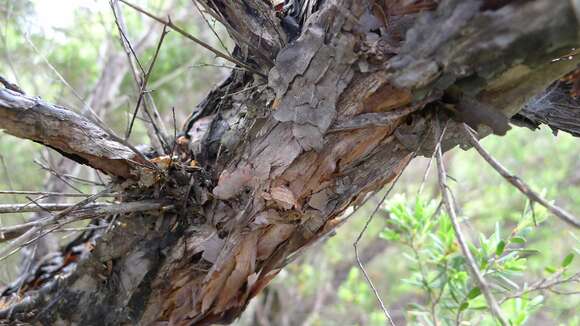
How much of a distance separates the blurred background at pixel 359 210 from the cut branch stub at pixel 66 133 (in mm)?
125

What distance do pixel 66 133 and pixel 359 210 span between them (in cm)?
363

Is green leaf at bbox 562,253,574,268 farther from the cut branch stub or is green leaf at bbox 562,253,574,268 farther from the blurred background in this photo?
the cut branch stub

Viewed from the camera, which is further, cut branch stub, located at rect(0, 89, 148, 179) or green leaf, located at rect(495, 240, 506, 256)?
green leaf, located at rect(495, 240, 506, 256)

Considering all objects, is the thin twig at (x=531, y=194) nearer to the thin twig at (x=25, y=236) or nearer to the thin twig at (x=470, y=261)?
the thin twig at (x=470, y=261)

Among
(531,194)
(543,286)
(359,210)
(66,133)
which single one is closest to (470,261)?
(531,194)

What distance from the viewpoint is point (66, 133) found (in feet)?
3.15

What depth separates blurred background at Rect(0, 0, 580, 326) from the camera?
172cm

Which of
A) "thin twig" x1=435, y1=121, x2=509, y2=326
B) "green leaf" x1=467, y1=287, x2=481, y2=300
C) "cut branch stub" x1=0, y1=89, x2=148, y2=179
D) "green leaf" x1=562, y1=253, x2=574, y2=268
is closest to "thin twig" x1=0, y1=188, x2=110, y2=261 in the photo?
"cut branch stub" x1=0, y1=89, x2=148, y2=179

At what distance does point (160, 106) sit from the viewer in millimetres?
3637

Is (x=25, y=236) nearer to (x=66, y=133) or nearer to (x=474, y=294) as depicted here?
(x=66, y=133)

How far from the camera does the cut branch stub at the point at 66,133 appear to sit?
2.92 feet

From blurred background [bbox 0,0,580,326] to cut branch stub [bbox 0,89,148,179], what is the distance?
0.12 meters

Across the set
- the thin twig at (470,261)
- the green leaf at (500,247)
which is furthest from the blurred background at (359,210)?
the thin twig at (470,261)

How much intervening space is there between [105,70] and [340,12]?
2144mm
